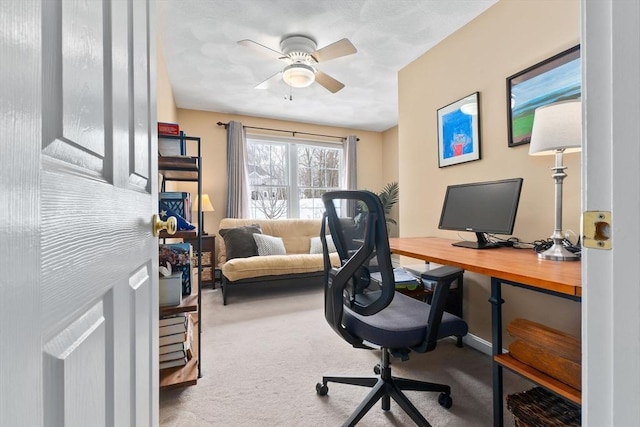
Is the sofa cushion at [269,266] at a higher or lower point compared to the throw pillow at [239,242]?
lower

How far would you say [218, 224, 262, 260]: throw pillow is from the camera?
11.6 feet

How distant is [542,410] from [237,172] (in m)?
4.05

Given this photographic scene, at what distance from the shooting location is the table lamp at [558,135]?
1313 mm

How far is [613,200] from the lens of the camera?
44 cm

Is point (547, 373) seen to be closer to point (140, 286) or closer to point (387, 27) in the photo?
point (140, 286)

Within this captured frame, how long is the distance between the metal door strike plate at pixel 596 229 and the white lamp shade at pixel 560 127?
112cm

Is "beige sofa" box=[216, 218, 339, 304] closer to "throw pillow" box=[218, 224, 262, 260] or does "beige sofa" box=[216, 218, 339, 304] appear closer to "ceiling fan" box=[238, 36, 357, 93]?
"throw pillow" box=[218, 224, 262, 260]

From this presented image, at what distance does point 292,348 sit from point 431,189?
177 centimetres

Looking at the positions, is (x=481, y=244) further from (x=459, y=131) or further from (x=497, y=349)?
(x=459, y=131)

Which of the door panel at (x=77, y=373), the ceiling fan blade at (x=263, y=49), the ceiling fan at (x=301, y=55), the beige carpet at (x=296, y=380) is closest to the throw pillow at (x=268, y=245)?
the beige carpet at (x=296, y=380)

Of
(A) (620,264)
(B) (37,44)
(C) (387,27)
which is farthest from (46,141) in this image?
(C) (387,27)

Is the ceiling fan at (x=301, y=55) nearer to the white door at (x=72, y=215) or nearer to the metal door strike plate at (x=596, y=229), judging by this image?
the white door at (x=72, y=215)

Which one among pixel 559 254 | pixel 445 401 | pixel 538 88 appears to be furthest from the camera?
pixel 538 88

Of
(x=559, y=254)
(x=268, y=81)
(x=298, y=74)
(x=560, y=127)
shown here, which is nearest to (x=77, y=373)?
(x=559, y=254)
